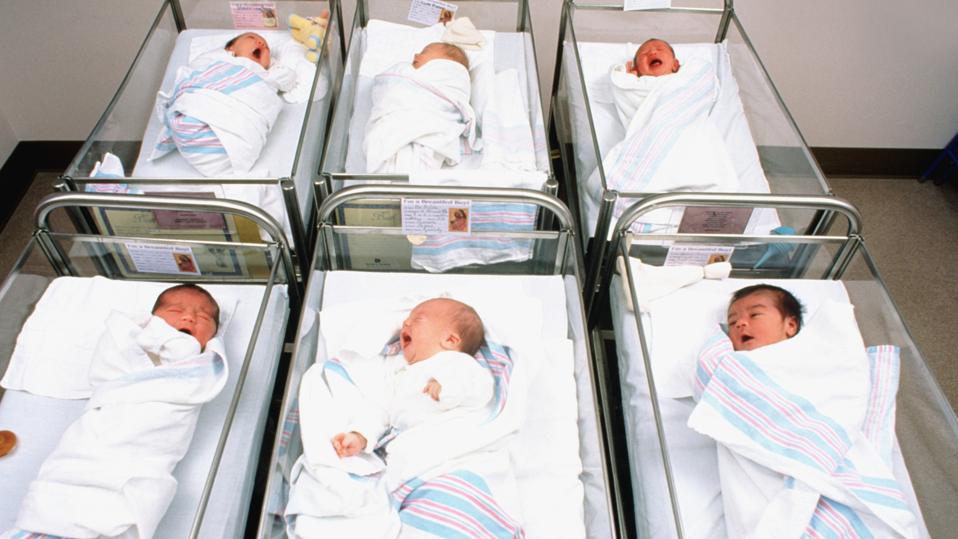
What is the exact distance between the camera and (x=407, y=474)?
119 centimetres

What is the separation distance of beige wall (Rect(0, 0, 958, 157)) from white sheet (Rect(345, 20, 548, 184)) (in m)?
0.31

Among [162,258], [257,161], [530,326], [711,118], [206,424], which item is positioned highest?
[711,118]

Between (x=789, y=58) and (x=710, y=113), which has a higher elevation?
(x=789, y=58)

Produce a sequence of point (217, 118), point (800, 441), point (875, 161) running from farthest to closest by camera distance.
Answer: point (875, 161) < point (217, 118) < point (800, 441)

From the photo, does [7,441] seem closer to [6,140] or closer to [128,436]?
[128,436]

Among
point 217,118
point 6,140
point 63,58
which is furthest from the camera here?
point 6,140

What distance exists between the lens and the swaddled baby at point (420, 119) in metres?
1.85

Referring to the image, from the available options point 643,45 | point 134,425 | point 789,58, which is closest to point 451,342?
point 134,425

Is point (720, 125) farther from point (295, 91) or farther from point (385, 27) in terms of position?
point (295, 91)

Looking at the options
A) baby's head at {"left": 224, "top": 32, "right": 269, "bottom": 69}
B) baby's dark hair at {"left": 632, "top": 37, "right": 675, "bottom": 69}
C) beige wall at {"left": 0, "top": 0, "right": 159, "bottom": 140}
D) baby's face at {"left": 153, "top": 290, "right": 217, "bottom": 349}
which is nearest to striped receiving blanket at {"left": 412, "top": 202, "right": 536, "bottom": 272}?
baby's face at {"left": 153, "top": 290, "right": 217, "bottom": 349}

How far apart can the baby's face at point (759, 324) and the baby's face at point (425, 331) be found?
2.15 ft

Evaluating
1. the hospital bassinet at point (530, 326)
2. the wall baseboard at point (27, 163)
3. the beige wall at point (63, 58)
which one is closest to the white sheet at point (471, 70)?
the hospital bassinet at point (530, 326)

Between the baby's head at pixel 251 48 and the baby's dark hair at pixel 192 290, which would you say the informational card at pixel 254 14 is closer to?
the baby's head at pixel 251 48

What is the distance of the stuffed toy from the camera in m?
2.25
